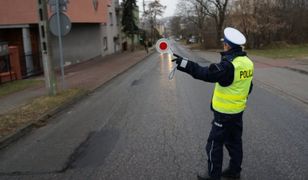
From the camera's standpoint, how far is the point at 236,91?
450cm

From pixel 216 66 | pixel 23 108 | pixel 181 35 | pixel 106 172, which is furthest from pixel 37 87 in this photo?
pixel 181 35

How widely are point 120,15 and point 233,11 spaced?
15.5m

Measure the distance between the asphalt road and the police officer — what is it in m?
0.53

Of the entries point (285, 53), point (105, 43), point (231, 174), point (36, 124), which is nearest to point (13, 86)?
point (36, 124)

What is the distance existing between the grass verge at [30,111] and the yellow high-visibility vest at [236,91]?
4.36 metres

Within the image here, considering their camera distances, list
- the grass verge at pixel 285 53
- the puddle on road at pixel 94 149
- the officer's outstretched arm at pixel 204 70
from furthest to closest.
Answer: the grass verge at pixel 285 53
the puddle on road at pixel 94 149
the officer's outstretched arm at pixel 204 70

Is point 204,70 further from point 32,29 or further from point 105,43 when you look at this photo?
point 105,43

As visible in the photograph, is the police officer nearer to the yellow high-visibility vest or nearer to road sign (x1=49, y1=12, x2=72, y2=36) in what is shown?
the yellow high-visibility vest

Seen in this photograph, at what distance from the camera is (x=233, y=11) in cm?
5212

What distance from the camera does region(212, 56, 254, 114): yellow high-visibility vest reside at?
4.41 metres

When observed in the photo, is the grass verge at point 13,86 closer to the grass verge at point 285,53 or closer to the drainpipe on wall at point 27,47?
the drainpipe on wall at point 27,47

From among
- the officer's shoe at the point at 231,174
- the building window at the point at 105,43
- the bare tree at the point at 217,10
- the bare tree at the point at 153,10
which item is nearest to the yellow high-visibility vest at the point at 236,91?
the officer's shoe at the point at 231,174

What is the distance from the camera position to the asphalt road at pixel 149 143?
5.20 metres

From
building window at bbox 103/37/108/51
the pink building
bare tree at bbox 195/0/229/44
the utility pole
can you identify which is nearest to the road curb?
the utility pole
